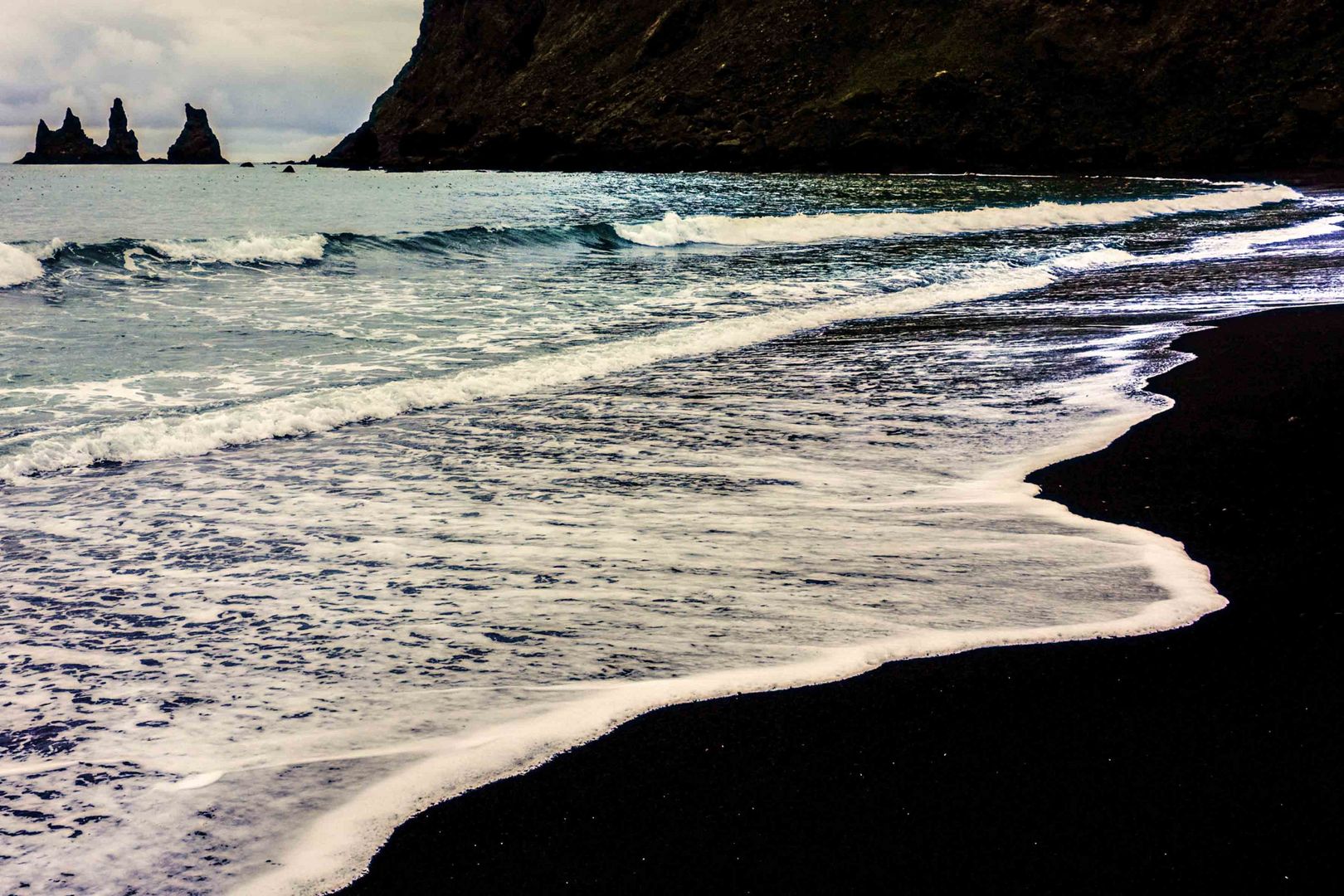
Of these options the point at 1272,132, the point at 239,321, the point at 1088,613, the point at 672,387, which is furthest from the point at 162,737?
the point at 1272,132

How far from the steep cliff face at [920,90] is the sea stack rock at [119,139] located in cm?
10591

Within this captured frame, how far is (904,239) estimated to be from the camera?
2281 cm

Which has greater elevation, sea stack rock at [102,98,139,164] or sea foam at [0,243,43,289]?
sea stack rock at [102,98,139,164]

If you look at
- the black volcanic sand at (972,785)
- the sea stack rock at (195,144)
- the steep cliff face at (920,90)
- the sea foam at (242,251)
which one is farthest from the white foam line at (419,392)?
the sea stack rock at (195,144)

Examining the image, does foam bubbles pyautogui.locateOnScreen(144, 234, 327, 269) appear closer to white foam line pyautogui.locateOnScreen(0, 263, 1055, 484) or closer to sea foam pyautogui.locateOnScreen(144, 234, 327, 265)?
sea foam pyautogui.locateOnScreen(144, 234, 327, 265)

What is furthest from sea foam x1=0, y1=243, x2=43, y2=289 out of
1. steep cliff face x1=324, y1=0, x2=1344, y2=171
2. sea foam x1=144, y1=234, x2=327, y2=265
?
steep cliff face x1=324, y1=0, x2=1344, y2=171

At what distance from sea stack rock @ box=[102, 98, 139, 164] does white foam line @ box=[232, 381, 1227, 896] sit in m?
223

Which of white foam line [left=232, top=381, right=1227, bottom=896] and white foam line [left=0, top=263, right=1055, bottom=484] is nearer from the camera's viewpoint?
white foam line [left=232, top=381, right=1227, bottom=896]

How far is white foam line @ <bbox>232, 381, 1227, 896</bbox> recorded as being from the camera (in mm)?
2029

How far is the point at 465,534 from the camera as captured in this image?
4.00 metres

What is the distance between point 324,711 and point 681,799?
3.47ft

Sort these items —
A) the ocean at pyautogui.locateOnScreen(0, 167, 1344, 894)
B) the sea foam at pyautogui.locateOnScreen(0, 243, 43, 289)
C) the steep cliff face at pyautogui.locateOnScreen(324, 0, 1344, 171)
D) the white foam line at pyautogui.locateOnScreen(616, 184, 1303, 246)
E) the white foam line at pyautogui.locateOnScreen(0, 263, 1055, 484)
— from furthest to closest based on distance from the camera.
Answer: the steep cliff face at pyautogui.locateOnScreen(324, 0, 1344, 171) → the white foam line at pyautogui.locateOnScreen(616, 184, 1303, 246) → the sea foam at pyautogui.locateOnScreen(0, 243, 43, 289) → the white foam line at pyautogui.locateOnScreen(0, 263, 1055, 484) → the ocean at pyautogui.locateOnScreen(0, 167, 1344, 894)

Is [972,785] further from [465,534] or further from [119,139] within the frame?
[119,139]

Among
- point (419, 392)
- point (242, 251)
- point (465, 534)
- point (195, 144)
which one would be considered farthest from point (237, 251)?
point (195, 144)
